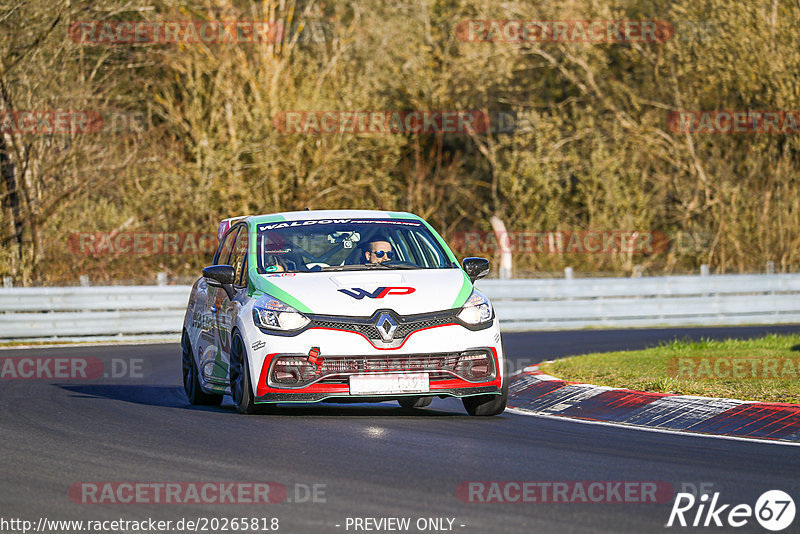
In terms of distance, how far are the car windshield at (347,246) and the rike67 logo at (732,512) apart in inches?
193

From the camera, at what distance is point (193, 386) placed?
1259cm

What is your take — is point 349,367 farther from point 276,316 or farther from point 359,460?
point 359,460

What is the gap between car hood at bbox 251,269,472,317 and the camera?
414 inches

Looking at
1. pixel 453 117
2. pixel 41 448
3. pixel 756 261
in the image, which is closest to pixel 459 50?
pixel 453 117

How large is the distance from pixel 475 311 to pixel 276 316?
160 centimetres

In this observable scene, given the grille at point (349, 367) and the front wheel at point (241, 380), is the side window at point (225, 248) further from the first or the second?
the grille at point (349, 367)

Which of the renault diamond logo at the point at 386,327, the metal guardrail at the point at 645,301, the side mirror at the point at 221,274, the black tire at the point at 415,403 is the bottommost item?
the metal guardrail at the point at 645,301

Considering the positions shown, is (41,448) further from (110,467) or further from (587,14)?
(587,14)

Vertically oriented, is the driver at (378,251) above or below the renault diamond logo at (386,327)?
above

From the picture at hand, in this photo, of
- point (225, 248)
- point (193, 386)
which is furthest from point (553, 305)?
point (193, 386)

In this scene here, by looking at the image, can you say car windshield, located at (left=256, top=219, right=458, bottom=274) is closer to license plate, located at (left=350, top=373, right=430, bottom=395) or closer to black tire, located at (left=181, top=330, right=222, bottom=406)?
license plate, located at (left=350, top=373, right=430, bottom=395)

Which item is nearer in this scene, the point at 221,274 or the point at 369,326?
the point at 369,326

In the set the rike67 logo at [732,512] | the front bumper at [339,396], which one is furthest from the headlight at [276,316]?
the rike67 logo at [732,512]

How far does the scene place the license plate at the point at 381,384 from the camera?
10.4 metres
